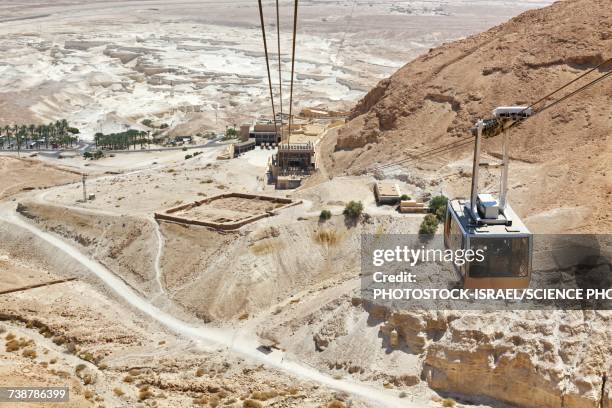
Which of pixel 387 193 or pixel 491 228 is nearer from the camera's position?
pixel 491 228

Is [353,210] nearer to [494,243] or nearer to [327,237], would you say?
[327,237]

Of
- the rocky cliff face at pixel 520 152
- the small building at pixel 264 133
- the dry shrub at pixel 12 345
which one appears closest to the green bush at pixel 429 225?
the rocky cliff face at pixel 520 152

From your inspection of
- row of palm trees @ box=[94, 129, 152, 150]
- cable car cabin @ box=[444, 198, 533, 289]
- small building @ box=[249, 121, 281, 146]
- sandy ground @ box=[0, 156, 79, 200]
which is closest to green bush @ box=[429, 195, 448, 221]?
cable car cabin @ box=[444, 198, 533, 289]

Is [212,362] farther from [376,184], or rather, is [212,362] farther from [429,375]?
[376,184]

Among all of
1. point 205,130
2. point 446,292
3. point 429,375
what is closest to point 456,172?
point 446,292

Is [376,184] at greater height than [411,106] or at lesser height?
lesser

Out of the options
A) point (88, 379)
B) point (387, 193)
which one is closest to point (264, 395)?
point (88, 379)

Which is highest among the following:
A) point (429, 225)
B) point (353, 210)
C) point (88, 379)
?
point (429, 225)
